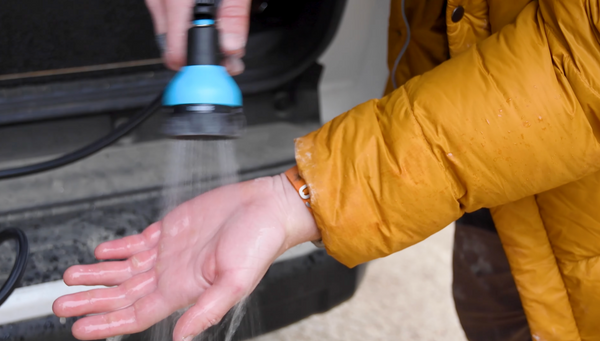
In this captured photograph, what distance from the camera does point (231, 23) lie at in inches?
24.0

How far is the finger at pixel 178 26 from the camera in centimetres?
60

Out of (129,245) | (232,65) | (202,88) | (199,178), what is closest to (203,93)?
(202,88)

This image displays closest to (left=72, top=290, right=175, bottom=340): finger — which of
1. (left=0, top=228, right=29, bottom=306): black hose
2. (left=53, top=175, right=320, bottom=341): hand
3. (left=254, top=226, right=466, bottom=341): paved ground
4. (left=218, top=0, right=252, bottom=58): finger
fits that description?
(left=53, top=175, right=320, bottom=341): hand

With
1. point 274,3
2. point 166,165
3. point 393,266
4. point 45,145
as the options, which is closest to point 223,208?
point 166,165

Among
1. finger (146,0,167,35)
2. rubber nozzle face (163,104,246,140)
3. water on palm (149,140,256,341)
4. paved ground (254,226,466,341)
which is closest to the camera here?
rubber nozzle face (163,104,246,140)

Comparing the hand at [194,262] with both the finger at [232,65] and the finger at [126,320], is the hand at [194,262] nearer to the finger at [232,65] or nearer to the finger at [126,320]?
the finger at [126,320]

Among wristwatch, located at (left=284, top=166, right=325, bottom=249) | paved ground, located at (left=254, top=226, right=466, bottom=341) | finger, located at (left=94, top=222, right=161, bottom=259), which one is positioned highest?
wristwatch, located at (left=284, top=166, right=325, bottom=249)

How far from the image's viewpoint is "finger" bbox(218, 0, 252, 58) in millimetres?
607

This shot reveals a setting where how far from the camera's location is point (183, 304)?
737 millimetres

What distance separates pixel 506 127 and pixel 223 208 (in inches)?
17.1

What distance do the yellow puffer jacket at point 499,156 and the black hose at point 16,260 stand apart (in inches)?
19.5

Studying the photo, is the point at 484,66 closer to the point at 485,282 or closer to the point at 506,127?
the point at 506,127

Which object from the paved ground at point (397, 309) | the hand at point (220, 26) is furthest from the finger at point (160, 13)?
the paved ground at point (397, 309)

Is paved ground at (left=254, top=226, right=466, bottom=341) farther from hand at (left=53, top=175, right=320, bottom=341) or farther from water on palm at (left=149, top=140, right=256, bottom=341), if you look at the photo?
hand at (left=53, top=175, right=320, bottom=341)
